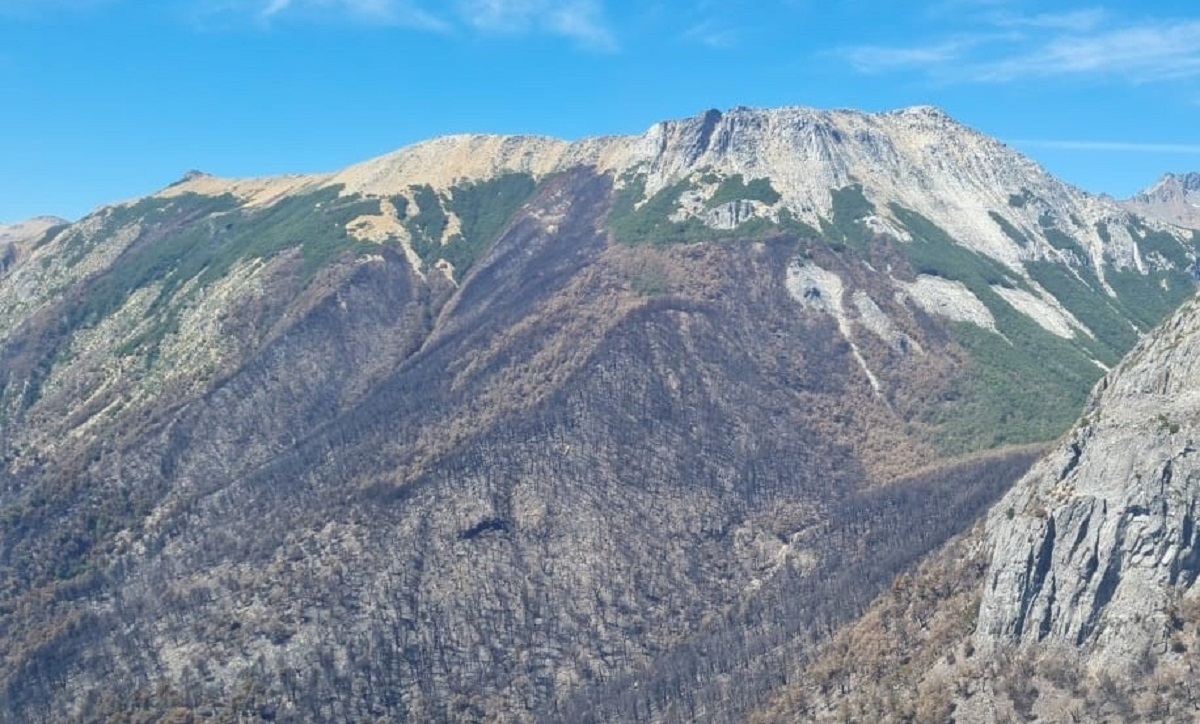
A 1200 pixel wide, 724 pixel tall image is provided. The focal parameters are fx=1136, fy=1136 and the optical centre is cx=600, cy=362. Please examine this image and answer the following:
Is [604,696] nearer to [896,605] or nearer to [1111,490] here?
[896,605]

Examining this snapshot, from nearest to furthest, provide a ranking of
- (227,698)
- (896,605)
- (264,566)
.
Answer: (896,605) → (227,698) → (264,566)

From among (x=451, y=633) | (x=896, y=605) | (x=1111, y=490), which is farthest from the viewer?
(x=451, y=633)

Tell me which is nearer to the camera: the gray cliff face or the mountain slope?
the mountain slope

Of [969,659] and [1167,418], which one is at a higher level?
[1167,418]

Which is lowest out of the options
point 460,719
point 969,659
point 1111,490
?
point 460,719

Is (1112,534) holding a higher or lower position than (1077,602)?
higher

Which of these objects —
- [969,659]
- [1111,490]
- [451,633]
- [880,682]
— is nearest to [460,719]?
[451,633]

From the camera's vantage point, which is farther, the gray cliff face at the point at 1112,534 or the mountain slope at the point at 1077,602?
the gray cliff face at the point at 1112,534

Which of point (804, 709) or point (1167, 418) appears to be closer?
point (1167, 418)
